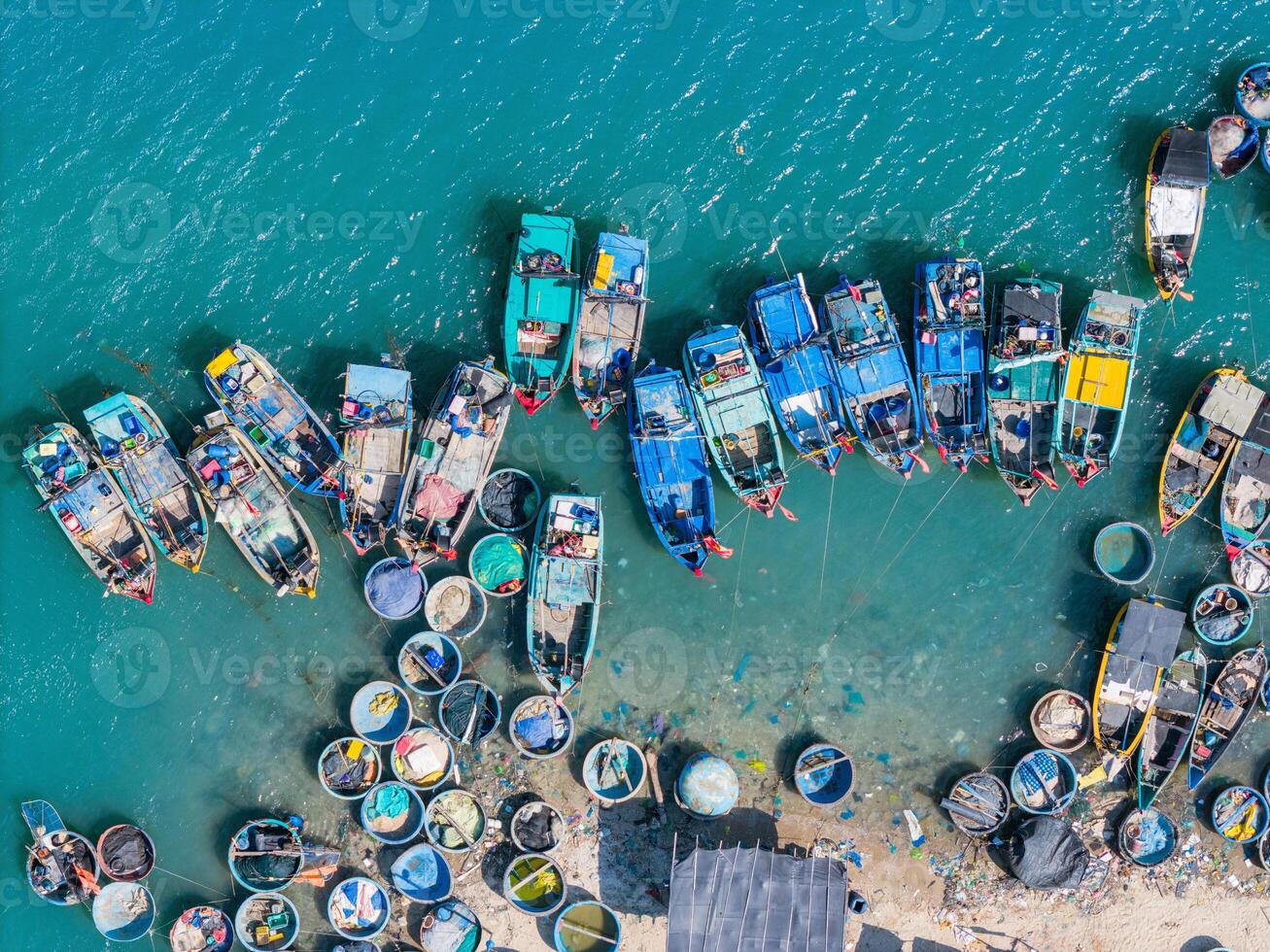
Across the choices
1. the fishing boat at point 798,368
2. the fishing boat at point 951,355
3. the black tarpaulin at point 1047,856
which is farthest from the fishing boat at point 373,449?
the black tarpaulin at point 1047,856

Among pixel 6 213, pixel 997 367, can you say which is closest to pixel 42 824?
pixel 6 213

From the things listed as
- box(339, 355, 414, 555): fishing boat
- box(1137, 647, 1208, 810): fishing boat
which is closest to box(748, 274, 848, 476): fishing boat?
box(339, 355, 414, 555): fishing boat

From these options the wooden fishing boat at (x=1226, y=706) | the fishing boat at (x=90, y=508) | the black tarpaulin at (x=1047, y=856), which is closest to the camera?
the fishing boat at (x=90, y=508)

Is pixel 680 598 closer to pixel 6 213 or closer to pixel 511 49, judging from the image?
pixel 511 49

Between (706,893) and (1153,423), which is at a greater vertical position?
(1153,423)

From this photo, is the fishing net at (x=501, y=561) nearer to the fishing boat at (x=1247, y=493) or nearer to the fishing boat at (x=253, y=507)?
the fishing boat at (x=253, y=507)

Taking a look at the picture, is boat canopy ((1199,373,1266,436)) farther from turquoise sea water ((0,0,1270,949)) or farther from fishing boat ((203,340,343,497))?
fishing boat ((203,340,343,497))
